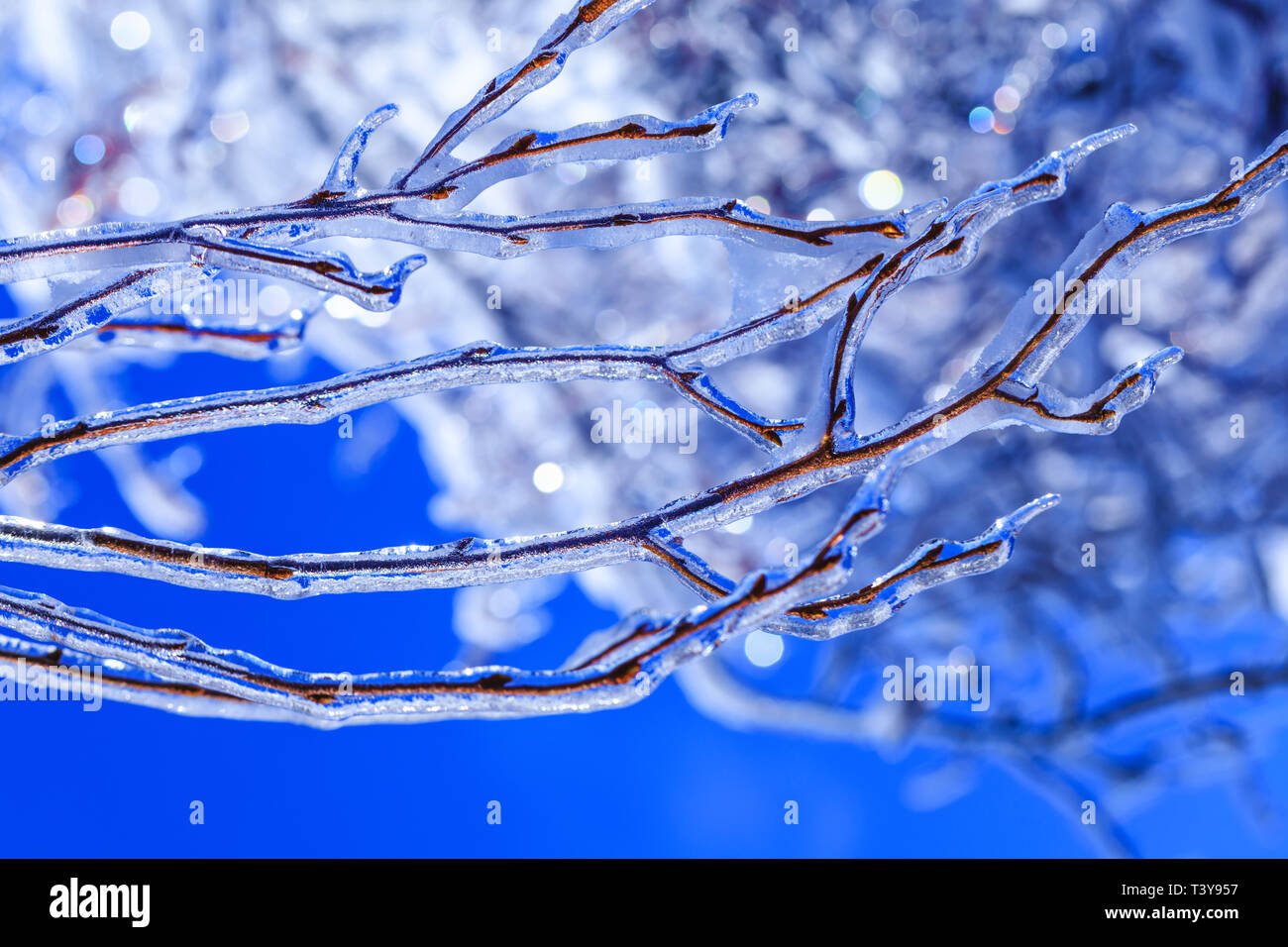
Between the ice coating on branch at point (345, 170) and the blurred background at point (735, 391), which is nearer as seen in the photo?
the ice coating on branch at point (345, 170)

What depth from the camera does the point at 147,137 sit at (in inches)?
55.3

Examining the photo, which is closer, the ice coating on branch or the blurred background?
the ice coating on branch

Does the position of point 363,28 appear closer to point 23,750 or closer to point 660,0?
point 660,0

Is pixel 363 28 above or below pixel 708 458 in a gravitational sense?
above

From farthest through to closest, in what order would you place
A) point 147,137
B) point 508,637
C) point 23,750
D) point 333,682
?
point 508,637, point 147,137, point 23,750, point 333,682

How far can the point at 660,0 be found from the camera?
4.43 feet

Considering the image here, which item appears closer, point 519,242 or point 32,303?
point 519,242

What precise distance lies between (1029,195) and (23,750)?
150cm

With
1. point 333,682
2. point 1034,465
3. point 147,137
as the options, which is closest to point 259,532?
point 147,137

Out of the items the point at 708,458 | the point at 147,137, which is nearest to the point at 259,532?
the point at 147,137

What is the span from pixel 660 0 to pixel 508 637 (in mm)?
1064

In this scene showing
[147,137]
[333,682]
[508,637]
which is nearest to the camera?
[333,682]

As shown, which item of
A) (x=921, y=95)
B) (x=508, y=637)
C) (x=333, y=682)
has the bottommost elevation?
(x=333, y=682)

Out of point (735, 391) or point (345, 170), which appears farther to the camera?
point (735, 391)
